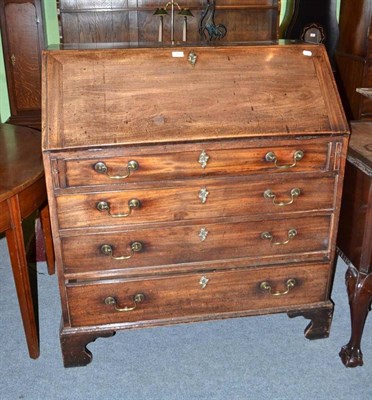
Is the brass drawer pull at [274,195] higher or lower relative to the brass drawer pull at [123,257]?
higher

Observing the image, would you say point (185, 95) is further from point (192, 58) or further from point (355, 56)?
point (355, 56)

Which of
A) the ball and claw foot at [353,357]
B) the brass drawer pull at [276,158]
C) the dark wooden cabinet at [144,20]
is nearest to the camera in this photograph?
the brass drawer pull at [276,158]

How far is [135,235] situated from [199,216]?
0.26 m

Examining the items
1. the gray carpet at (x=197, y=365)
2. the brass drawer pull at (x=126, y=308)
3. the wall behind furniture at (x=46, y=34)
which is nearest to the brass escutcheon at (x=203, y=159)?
the brass drawer pull at (x=126, y=308)

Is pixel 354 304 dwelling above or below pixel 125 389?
above

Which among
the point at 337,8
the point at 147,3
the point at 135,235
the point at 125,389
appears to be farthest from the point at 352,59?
the point at 125,389

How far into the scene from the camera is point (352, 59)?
4207 mm

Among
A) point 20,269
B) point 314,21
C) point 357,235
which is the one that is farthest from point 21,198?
point 314,21

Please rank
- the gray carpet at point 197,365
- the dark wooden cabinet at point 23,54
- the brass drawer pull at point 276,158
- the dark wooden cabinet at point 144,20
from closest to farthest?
the brass drawer pull at point 276,158, the gray carpet at point 197,365, the dark wooden cabinet at point 23,54, the dark wooden cabinet at point 144,20

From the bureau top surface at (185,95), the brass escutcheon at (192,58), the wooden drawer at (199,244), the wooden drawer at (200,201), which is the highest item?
the brass escutcheon at (192,58)

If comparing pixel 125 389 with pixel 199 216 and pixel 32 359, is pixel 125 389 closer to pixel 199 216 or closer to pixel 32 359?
pixel 32 359

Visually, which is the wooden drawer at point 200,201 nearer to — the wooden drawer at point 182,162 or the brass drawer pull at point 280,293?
the wooden drawer at point 182,162

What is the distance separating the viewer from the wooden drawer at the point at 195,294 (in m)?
1.99

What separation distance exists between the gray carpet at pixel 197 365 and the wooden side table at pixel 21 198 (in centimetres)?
14
